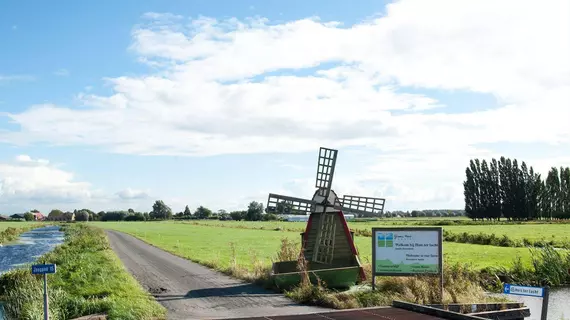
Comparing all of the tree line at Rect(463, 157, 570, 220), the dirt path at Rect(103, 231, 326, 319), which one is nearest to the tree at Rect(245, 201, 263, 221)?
the tree line at Rect(463, 157, 570, 220)

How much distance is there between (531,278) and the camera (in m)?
30.8

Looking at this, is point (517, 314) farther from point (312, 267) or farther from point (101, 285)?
point (101, 285)

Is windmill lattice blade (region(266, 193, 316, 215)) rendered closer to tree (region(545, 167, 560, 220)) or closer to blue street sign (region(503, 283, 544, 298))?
blue street sign (region(503, 283, 544, 298))

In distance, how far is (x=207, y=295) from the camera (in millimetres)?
22188

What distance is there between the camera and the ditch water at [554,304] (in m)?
22.9

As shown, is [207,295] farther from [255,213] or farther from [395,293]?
[255,213]

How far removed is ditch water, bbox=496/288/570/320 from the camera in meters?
22.9

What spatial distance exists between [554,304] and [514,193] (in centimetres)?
9315

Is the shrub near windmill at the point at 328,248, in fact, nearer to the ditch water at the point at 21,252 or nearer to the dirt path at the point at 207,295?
the dirt path at the point at 207,295

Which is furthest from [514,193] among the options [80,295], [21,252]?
[80,295]

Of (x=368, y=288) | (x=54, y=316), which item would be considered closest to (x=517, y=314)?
(x=368, y=288)

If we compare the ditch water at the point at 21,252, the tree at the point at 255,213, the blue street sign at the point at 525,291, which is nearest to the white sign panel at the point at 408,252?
the blue street sign at the point at 525,291

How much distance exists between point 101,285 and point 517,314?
15.8m

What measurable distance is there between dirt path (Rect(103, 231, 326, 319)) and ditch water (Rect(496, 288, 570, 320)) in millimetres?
10272
